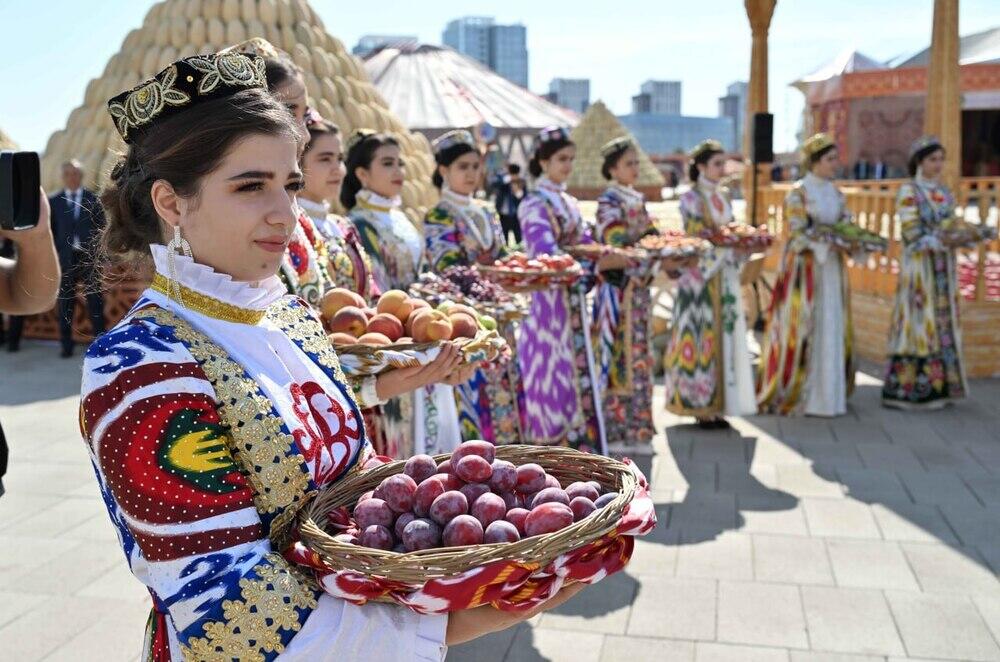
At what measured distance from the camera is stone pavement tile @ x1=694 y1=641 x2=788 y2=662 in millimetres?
3121

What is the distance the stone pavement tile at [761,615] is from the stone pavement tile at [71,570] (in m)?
2.58

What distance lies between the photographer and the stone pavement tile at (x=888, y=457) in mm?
5270

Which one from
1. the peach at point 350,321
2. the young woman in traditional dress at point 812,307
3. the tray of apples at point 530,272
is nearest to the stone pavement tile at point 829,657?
the peach at point 350,321

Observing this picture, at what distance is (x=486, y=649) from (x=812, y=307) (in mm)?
4071

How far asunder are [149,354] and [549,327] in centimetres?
380

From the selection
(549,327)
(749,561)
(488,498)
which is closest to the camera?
(488,498)

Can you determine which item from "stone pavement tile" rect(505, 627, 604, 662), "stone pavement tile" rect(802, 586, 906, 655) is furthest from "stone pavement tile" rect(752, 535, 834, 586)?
"stone pavement tile" rect(505, 627, 604, 662)

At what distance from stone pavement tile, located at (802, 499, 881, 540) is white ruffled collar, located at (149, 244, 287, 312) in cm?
351

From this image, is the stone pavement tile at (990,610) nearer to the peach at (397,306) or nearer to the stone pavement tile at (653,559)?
the stone pavement tile at (653,559)

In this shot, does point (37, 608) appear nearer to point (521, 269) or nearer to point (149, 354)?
point (521, 269)

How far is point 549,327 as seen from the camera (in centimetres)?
500

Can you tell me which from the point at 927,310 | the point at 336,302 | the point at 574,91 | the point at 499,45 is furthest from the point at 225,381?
the point at 499,45

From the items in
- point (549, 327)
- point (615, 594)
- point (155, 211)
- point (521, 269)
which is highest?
point (155, 211)

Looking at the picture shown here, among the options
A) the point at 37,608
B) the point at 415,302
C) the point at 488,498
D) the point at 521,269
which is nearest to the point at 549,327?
the point at 521,269
